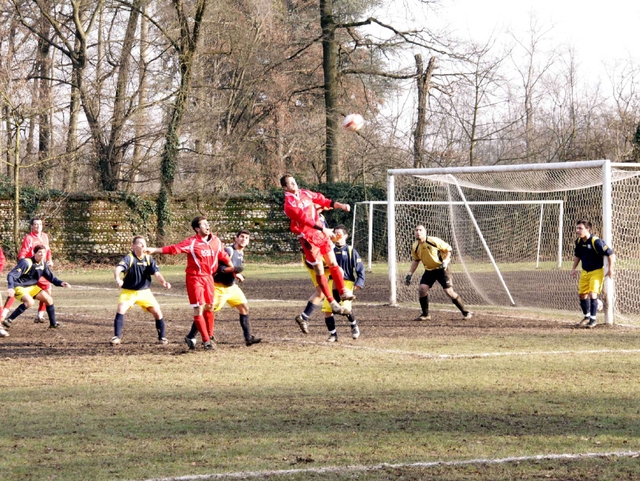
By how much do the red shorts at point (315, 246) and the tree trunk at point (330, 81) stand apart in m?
23.8

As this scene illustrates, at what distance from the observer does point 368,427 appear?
21.4ft

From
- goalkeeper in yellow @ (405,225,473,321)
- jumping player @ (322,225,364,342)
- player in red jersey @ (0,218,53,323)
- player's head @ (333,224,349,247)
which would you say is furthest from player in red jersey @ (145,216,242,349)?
goalkeeper in yellow @ (405,225,473,321)

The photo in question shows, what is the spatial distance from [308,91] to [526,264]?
14.2 m

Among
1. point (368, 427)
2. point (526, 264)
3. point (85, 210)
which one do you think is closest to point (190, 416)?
point (368, 427)

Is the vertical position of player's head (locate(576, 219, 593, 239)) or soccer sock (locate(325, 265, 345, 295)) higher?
player's head (locate(576, 219, 593, 239))

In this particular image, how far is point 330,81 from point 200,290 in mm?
25647

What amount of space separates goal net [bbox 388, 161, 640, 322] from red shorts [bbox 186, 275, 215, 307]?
21.0 feet

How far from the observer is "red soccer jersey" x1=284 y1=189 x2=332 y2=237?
11.2m

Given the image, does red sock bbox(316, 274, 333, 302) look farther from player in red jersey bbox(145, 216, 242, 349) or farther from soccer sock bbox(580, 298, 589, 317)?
soccer sock bbox(580, 298, 589, 317)

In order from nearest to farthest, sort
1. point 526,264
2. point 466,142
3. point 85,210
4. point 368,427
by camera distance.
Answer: point 368,427 < point 526,264 < point 85,210 < point 466,142

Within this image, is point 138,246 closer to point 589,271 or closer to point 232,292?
point 232,292

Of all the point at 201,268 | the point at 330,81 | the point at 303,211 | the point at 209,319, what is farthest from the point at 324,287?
the point at 330,81

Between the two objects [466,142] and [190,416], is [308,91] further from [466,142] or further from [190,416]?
[190,416]

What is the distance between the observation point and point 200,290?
10.7 meters
